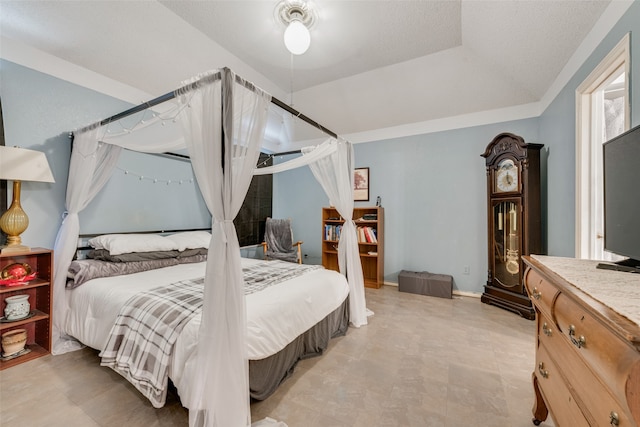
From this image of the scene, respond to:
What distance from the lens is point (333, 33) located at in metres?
2.76

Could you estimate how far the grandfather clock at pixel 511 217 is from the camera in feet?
10.0

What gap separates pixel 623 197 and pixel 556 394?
954 mm

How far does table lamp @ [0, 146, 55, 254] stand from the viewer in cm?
204

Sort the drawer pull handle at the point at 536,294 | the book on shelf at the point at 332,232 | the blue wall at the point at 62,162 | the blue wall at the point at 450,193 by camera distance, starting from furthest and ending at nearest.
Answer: the book on shelf at the point at 332,232 < the blue wall at the point at 450,193 < the blue wall at the point at 62,162 < the drawer pull handle at the point at 536,294

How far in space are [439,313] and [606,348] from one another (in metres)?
2.75

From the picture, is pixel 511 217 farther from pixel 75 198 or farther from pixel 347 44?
pixel 75 198

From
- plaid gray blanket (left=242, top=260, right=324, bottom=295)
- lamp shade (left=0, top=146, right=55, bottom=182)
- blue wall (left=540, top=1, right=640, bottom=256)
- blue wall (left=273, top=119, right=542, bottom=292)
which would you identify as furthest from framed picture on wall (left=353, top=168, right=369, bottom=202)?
lamp shade (left=0, top=146, right=55, bottom=182)

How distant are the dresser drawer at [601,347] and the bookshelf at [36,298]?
3.44 meters

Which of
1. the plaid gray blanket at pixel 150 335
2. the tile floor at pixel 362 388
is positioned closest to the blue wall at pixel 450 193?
the tile floor at pixel 362 388

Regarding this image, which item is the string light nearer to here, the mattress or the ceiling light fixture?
the mattress

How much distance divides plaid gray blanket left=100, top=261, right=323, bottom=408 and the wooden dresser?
180cm

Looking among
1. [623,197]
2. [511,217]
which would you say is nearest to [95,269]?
[623,197]

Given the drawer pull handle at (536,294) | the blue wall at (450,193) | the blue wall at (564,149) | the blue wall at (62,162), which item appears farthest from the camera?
the blue wall at (450,193)

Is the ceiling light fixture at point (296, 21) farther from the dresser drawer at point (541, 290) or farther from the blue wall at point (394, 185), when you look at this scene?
the dresser drawer at point (541, 290)
